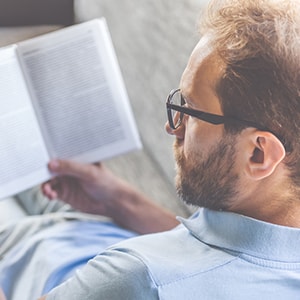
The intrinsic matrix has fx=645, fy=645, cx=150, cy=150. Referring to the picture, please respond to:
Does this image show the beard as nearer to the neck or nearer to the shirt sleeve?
the neck

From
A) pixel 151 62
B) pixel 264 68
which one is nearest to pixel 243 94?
pixel 264 68

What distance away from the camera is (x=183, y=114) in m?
0.94

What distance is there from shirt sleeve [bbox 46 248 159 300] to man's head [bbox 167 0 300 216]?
0.51 ft

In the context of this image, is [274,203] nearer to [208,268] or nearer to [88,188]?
[208,268]

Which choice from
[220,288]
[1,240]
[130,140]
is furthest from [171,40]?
[220,288]

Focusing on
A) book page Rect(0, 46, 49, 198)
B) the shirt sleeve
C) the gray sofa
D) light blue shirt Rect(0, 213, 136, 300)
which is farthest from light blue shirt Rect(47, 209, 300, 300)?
the gray sofa

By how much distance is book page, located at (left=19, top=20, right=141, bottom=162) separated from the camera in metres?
1.28

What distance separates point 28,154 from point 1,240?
0.18m

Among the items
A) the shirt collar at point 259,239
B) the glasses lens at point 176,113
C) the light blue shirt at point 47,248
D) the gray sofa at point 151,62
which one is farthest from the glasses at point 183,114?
the gray sofa at point 151,62

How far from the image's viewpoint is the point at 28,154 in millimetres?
1272

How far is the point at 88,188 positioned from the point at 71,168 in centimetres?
9

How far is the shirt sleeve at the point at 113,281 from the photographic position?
2.67 ft

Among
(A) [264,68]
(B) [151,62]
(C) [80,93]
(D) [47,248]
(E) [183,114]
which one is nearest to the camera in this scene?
(A) [264,68]

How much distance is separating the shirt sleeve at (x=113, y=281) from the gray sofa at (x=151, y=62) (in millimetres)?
554
